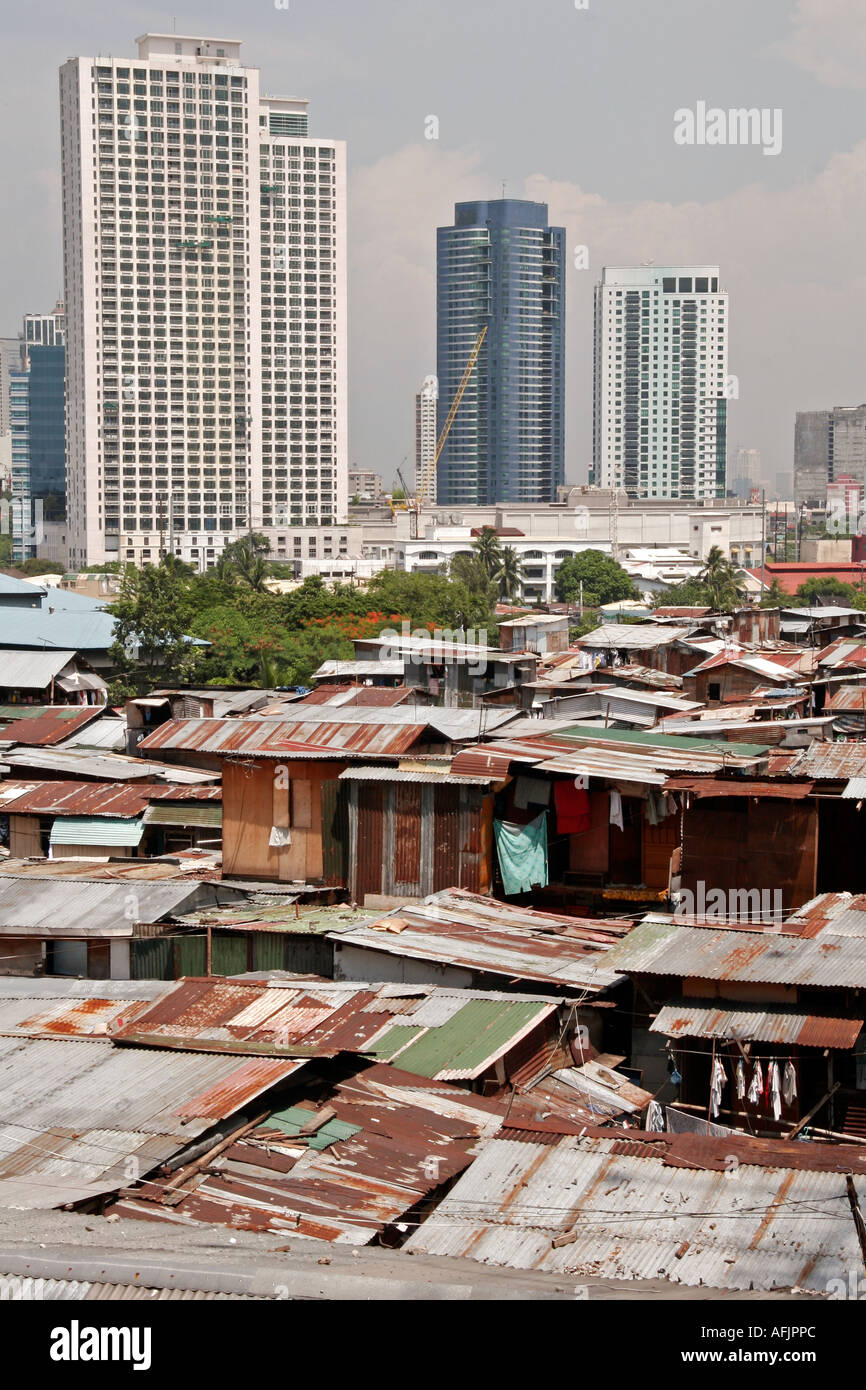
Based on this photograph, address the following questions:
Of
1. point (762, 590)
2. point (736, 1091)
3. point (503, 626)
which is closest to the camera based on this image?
point (736, 1091)

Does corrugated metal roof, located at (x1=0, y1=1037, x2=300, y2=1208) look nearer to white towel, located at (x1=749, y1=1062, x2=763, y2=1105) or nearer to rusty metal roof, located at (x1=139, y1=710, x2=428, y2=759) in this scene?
white towel, located at (x1=749, y1=1062, x2=763, y2=1105)

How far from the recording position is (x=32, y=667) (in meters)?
32.6

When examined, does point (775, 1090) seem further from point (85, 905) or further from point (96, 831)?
point (96, 831)

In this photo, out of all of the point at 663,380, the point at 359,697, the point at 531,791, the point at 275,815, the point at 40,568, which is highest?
the point at 663,380

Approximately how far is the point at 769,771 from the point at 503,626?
28.0 m

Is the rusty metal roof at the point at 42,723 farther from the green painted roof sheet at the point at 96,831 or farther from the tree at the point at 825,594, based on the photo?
the tree at the point at 825,594

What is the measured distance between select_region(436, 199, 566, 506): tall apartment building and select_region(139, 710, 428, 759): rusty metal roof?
455ft

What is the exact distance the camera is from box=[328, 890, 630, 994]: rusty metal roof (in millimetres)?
12258

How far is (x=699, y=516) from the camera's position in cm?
11662

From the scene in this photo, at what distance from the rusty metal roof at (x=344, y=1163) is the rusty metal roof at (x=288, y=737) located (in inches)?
255

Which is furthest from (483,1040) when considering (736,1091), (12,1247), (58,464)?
(58,464)

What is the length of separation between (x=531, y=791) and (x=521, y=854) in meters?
0.68

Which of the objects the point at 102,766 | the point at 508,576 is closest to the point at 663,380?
the point at 508,576

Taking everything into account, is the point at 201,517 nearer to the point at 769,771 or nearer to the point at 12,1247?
the point at 769,771
